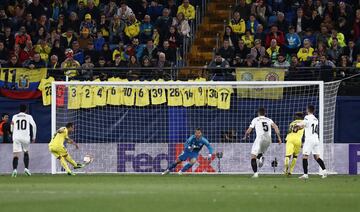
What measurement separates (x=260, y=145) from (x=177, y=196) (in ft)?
36.6

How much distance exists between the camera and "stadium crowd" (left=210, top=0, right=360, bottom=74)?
34656 millimetres

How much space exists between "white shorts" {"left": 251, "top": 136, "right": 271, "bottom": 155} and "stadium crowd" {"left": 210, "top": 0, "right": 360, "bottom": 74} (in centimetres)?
387

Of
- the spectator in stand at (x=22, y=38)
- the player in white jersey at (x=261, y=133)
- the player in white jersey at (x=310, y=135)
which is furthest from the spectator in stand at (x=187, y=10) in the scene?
the player in white jersey at (x=310, y=135)

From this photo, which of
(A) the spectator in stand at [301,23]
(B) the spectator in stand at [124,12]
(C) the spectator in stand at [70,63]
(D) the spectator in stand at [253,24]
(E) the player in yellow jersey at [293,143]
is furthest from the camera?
(B) the spectator in stand at [124,12]

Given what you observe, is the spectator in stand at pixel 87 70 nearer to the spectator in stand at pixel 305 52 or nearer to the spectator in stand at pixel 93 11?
the spectator in stand at pixel 93 11

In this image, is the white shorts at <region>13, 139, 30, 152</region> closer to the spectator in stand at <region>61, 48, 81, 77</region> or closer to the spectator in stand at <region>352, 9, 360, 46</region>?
the spectator in stand at <region>61, 48, 81, 77</region>

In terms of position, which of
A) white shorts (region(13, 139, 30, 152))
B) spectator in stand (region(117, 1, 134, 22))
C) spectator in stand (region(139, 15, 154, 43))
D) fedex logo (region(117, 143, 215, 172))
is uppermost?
spectator in stand (region(117, 1, 134, 22))

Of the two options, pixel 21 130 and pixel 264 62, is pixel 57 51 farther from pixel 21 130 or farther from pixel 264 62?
pixel 264 62

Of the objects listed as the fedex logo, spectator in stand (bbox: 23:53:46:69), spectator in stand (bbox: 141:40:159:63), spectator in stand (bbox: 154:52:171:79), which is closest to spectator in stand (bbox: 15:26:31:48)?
spectator in stand (bbox: 23:53:46:69)

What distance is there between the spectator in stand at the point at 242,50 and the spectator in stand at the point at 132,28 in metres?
3.63

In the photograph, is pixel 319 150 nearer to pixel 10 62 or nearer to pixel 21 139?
pixel 21 139

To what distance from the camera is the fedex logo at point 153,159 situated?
34.0 m

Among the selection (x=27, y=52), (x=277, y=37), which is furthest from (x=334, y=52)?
(x=27, y=52)

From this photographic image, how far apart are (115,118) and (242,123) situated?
4.00 meters
